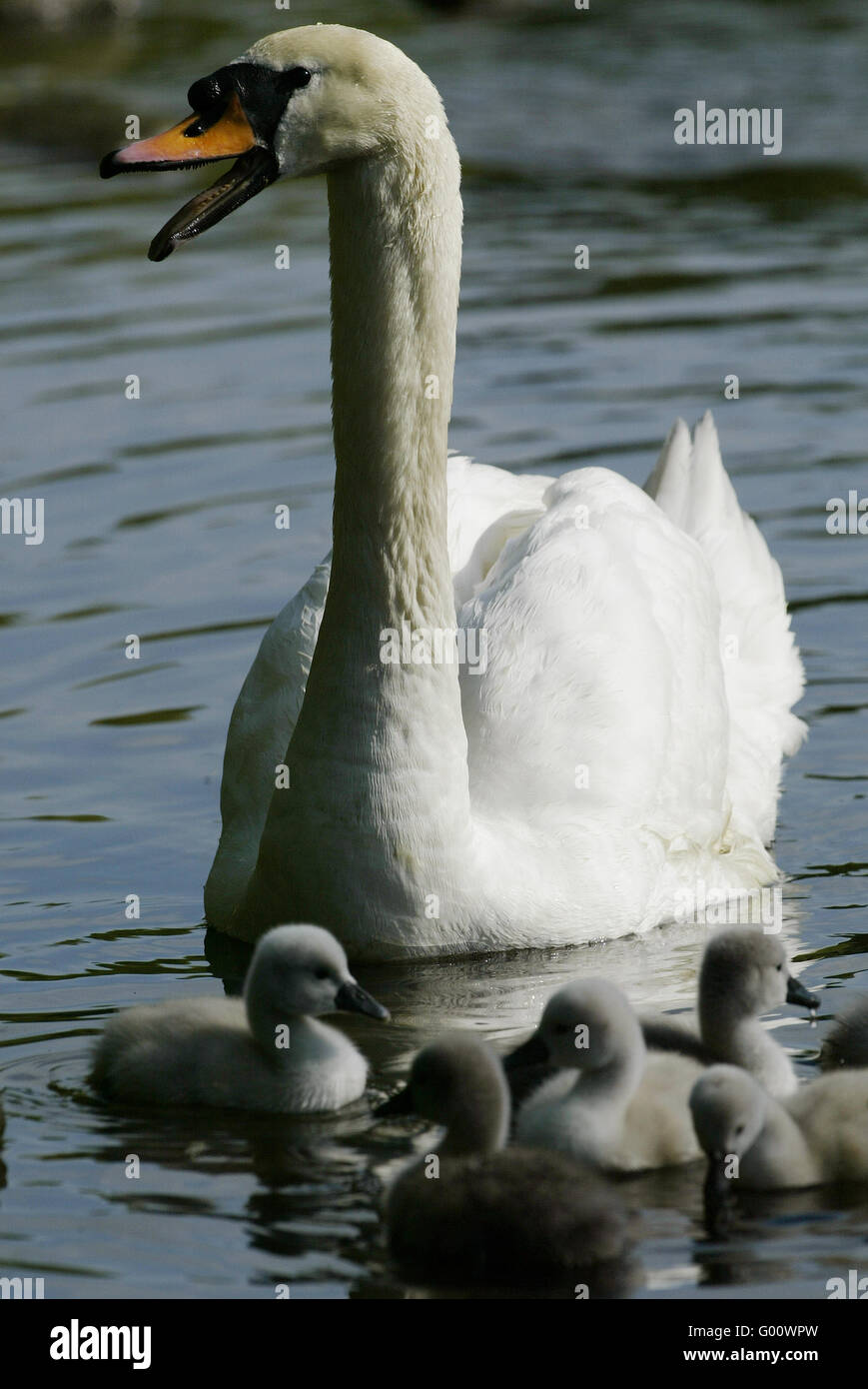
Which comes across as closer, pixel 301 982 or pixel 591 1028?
pixel 591 1028

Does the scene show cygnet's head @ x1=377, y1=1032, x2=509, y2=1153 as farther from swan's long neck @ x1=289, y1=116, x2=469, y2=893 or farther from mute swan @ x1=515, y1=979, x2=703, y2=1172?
swan's long neck @ x1=289, y1=116, x2=469, y2=893

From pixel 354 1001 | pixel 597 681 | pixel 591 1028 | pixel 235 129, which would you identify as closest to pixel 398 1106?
pixel 354 1001

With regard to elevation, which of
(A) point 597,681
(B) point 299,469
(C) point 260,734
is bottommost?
(C) point 260,734

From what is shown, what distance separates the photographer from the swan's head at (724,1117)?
5789 millimetres

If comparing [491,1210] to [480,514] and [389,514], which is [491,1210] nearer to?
[389,514]

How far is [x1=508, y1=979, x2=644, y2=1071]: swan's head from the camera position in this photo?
5930 millimetres

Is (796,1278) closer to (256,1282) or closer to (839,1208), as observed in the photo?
(839,1208)

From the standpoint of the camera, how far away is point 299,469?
44.6 ft

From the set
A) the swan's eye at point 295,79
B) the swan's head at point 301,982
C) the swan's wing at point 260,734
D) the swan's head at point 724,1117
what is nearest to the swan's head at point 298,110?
the swan's eye at point 295,79

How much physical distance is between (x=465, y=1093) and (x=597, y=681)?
2.70m

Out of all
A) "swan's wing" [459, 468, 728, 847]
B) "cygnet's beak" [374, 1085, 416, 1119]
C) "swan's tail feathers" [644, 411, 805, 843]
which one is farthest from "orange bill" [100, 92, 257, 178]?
"swan's tail feathers" [644, 411, 805, 843]

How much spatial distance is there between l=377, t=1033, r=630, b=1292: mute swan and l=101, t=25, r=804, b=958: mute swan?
1758 millimetres

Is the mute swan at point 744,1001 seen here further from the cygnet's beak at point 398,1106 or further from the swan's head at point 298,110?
the swan's head at point 298,110

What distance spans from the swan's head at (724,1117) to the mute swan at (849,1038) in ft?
2.45
